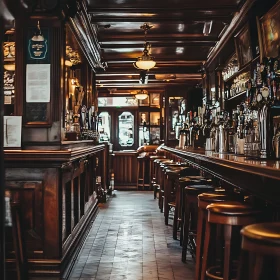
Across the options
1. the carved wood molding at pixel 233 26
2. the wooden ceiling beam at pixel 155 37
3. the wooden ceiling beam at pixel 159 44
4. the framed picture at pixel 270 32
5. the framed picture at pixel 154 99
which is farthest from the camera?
the framed picture at pixel 154 99

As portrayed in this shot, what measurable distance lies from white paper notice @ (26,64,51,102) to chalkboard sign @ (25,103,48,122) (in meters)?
0.05

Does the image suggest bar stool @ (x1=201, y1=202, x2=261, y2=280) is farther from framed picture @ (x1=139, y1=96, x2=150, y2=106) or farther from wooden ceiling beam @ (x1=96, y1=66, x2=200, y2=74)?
framed picture @ (x1=139, y1=96, x2=150, y2=106)

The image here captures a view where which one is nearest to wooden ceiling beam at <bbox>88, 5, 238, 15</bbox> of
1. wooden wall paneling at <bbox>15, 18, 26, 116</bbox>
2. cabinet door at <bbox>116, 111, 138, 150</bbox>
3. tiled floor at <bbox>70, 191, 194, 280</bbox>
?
wooden wall paneling at <bbox>15, 18, 26, 116</bbox>

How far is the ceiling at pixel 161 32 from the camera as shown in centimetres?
546

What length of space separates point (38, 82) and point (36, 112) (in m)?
0.28

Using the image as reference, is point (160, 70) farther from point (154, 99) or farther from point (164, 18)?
point (154, 99)

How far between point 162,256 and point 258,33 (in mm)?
2658

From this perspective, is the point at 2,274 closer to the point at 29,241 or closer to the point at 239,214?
the point at 239,214

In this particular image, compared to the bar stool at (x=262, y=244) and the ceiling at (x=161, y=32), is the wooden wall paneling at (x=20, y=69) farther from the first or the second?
the bar stool at (x=262, y=244)

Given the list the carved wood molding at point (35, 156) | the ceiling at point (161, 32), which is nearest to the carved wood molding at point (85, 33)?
the ceiling at point (161, 32)

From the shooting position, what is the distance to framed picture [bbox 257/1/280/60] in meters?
4.61

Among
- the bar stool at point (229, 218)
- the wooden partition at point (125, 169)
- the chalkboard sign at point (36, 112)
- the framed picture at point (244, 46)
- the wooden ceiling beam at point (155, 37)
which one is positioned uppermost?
the wooden ceiling beam at point (155, 37)

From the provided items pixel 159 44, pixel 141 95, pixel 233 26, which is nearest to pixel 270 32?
pixel 233 26

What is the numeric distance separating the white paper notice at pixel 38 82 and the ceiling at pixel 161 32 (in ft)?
4.76
